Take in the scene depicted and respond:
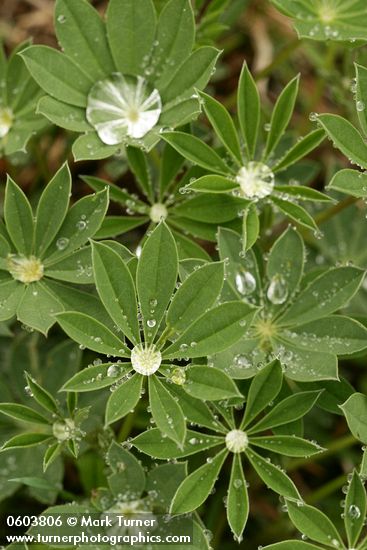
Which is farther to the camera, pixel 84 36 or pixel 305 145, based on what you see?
pixel 84 36

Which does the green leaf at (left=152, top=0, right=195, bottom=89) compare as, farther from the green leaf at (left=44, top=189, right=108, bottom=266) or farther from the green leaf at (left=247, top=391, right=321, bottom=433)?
the green leaf at (left=247, top=391, right=321, bottom=433)

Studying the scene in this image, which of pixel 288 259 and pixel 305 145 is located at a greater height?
pixel 305 145

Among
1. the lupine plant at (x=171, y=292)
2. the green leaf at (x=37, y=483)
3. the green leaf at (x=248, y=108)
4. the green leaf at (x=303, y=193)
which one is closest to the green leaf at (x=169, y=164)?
the lupine plant at (x=171, y=292)

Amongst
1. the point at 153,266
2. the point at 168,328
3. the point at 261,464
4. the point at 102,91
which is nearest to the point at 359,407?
the point at 261,464

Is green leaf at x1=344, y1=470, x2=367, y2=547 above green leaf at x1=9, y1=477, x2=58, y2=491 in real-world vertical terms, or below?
below

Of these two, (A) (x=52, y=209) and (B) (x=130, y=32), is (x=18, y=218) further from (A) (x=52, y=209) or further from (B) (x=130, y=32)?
(B) (x=130, y=32)

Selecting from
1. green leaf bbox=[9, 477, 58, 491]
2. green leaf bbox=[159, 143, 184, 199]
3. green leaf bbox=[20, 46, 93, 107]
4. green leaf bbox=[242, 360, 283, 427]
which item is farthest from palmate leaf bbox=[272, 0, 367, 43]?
green leaf bbox=[9, 477, 58, 491]

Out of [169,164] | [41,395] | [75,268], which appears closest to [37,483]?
[41,395]
